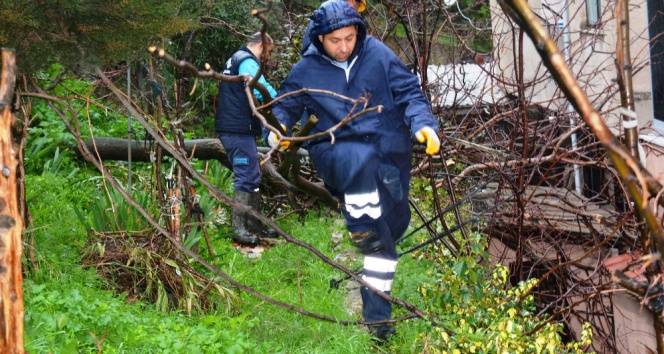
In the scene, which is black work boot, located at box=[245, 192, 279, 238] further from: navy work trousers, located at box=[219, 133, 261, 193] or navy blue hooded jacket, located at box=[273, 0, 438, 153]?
navy blue hooded jacket, located at box=[273, 0, 438, 153]

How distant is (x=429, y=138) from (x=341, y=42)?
0.77 meters

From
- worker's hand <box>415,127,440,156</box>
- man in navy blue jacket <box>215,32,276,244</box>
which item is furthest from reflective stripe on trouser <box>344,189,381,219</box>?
man in navy blue jacket <box>215,32,276,244</box>

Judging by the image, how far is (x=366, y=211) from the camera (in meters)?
5.21

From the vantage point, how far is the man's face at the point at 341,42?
5086 mm

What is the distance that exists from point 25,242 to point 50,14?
1.68 metres

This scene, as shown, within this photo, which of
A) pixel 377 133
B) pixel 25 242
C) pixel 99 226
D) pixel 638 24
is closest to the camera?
pixel 377 133

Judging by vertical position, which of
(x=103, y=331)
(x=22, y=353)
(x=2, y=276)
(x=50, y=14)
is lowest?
(x=103, y=331)

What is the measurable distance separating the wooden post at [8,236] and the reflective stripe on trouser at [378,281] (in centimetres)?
287

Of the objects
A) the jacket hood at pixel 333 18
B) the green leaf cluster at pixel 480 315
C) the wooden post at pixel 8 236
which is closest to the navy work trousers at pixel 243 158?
the green leaf cluster at pixel 480 315

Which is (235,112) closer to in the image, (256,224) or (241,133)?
(241,133)

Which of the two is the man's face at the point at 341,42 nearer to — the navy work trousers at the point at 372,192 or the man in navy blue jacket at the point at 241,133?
the navy work trousers at the point at 372,192

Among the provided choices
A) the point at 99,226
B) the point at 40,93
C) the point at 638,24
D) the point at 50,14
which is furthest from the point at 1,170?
the point at 638,24

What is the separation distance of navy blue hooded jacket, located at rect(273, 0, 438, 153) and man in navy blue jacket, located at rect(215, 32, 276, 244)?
120 inches

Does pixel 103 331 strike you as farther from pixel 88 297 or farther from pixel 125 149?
pixel 125 149
